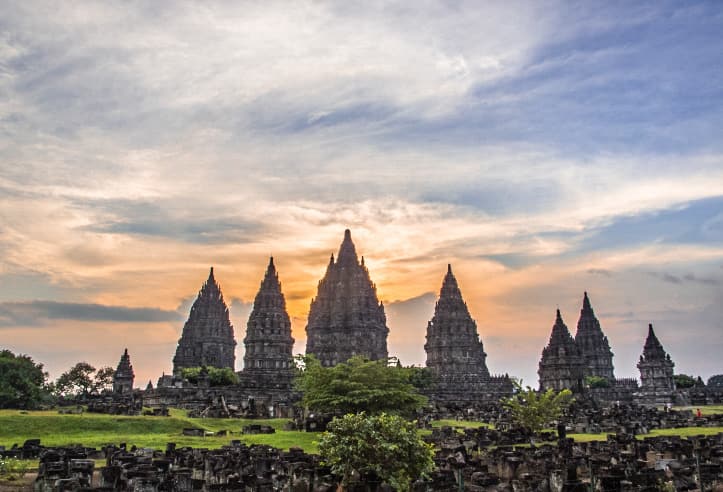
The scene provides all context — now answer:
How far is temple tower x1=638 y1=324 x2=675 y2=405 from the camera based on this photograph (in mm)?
A: 68938

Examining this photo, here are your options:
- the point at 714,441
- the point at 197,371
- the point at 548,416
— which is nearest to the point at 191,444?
the point at 548,416

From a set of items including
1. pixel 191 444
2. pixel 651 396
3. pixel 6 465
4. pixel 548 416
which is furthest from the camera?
pixel 651 396

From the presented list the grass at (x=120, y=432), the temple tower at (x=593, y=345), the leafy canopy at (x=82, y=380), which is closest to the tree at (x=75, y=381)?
the leafy canopy at (x=82, y=380)

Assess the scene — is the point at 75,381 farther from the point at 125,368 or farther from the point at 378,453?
the point at 378,453

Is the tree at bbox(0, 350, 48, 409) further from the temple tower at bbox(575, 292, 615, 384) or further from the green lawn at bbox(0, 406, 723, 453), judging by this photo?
the temple tower at bbox(575, 292, 615, 384)

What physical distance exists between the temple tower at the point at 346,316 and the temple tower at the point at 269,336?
230 inches

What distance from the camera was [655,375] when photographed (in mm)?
70312

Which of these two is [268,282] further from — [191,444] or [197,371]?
[191,444]

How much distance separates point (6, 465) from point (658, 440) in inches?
1001

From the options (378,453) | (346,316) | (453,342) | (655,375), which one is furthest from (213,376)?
(378,453)

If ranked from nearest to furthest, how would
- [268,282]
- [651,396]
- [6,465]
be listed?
[6,465] → [651,396] → [268,282]

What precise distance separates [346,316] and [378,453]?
62004 millimetres

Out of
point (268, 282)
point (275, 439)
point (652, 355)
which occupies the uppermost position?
point (268, 282)

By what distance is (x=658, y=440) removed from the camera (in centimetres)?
2962
